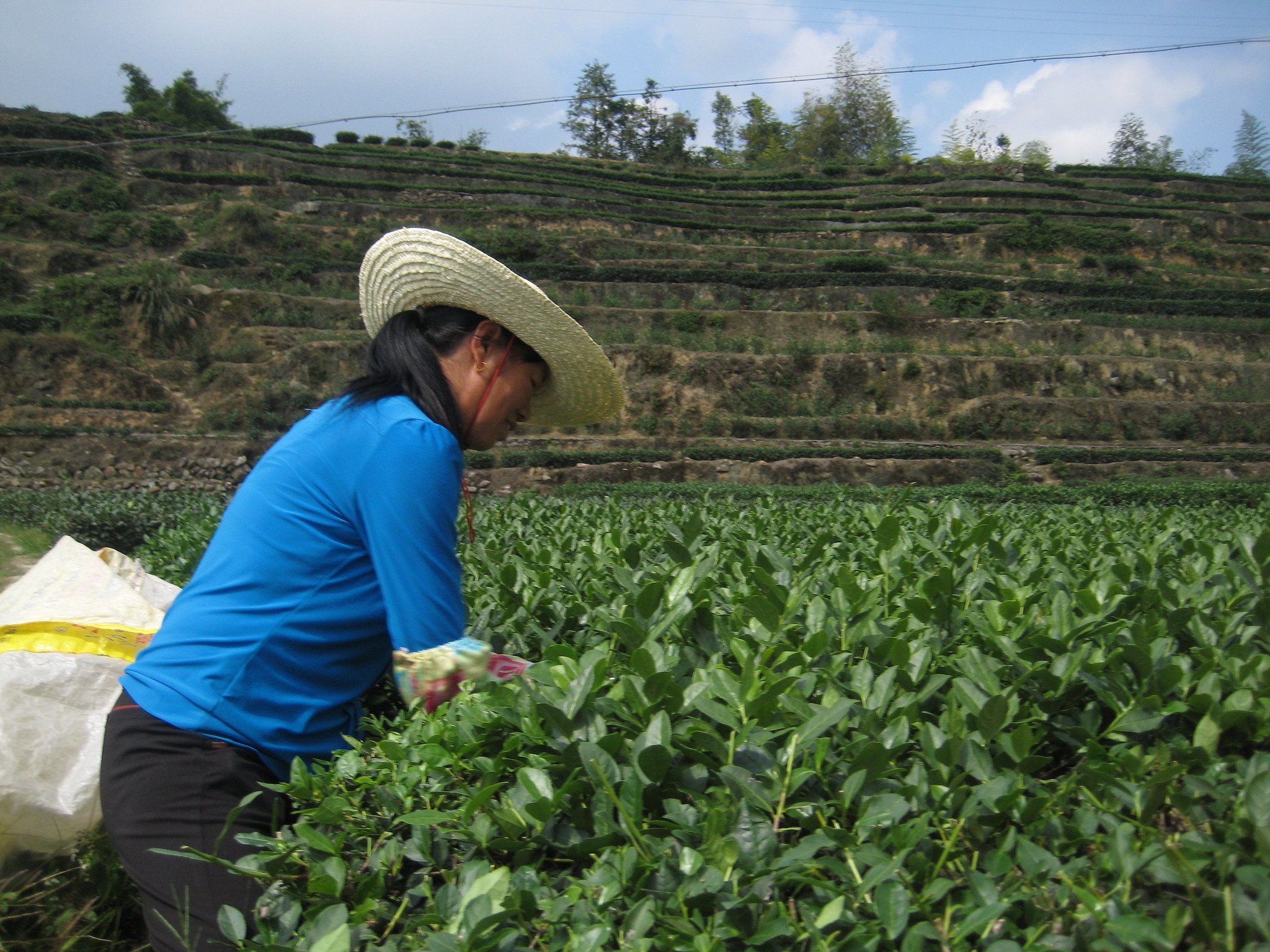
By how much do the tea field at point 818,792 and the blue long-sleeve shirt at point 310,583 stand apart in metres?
0.15

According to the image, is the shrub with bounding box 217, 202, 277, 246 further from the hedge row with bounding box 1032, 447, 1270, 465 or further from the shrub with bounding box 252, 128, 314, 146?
the hedge row with bounding box 1032, 447, 1270, 465

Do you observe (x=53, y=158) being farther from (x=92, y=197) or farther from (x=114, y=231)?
(x=114, y=231)

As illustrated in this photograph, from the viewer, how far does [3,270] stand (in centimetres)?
1994

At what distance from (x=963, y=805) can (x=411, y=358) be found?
119cm

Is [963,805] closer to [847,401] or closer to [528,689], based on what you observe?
[528,689]

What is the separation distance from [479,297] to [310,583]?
0.63 m

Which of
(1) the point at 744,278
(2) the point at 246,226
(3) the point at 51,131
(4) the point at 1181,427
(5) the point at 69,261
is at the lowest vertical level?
(4) the point at 1181,427

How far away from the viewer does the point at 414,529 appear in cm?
143

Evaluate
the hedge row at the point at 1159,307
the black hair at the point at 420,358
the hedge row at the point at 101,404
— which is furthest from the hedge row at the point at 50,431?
the hedge row at the point at 1159,307

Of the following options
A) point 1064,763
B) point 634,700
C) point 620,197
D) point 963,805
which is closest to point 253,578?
point 634,700

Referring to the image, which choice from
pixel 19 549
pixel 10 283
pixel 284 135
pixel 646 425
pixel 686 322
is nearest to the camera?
pixel 19 549

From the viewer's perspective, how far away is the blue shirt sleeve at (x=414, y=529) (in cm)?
142

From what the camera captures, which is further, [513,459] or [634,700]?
[513,459]

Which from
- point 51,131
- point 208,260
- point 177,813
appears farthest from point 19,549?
point 51,131
